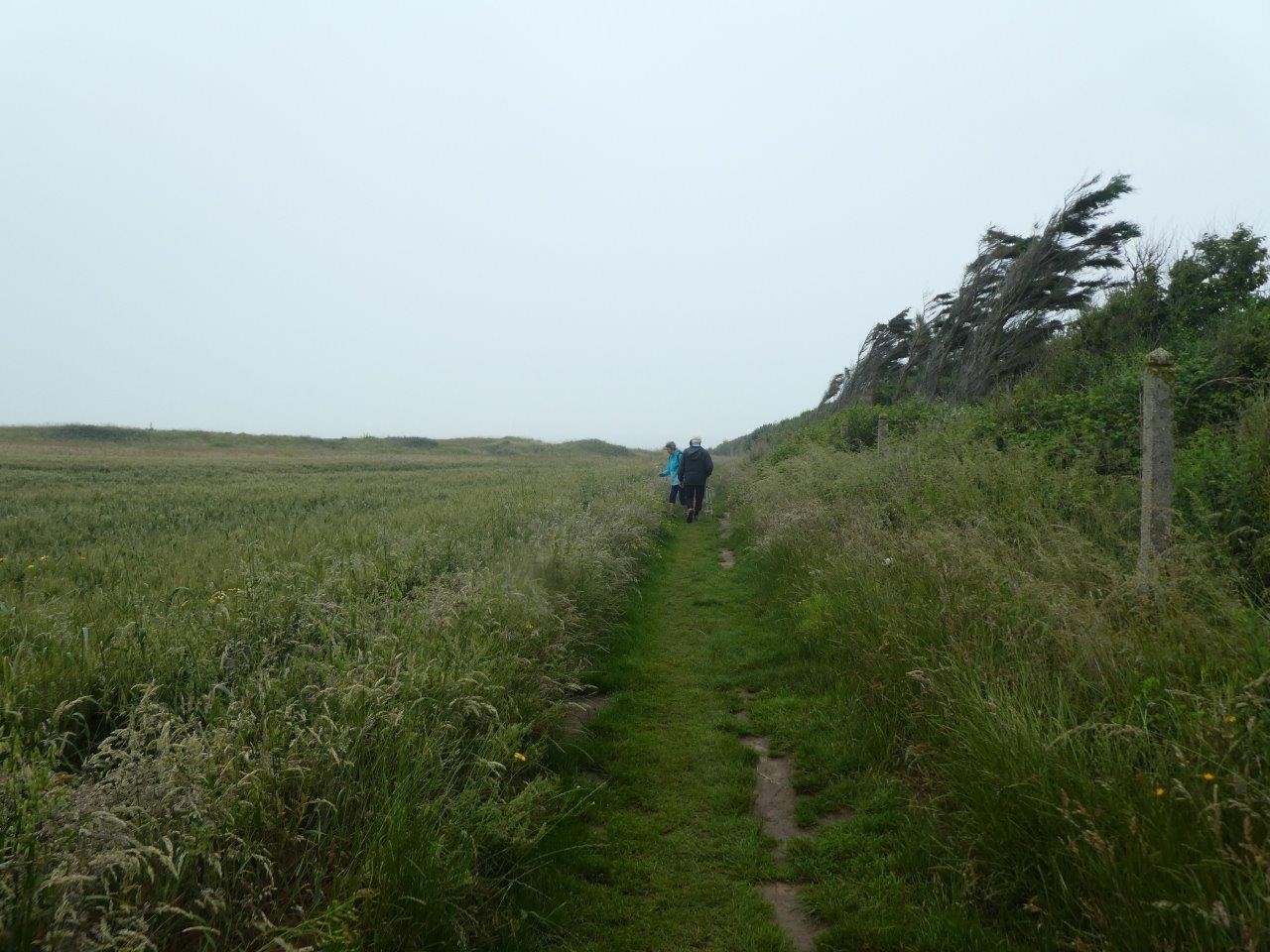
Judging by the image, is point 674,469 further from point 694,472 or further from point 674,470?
point 694,472

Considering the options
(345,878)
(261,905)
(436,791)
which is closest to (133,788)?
(261,905)

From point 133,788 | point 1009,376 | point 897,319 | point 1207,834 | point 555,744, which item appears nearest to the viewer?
point 1207,834

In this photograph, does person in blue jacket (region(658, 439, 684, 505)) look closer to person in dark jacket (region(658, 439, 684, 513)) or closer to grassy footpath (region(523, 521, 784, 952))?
person in dark jacket (region(658, 439, 684, 513))

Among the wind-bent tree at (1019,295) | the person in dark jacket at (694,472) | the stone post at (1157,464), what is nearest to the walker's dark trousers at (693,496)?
the person in dark jacket at (694,472)

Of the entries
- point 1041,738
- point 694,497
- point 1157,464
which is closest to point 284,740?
point 1041,738

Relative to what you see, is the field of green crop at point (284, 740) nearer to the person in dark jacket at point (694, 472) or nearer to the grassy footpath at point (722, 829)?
the grassy footpath at point (722, 829)

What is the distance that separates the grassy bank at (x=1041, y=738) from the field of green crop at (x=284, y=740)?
1700 millimetres

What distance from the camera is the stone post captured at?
12.8 feet

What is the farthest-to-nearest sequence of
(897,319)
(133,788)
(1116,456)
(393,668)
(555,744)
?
A: (897,319) → (1116,456) → (555,744) → (393,668) → (133,788)

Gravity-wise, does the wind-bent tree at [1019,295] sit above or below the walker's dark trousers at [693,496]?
above

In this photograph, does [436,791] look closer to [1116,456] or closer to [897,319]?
[1116,456]

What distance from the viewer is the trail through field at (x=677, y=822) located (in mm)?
2822

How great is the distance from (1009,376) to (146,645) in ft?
52.8

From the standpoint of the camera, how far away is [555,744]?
162 inches
